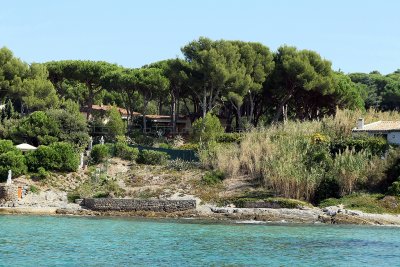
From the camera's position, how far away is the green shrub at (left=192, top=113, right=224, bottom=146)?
58.5 m

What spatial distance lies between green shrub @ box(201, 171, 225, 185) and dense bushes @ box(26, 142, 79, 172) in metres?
9.21

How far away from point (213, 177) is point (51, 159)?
36.8 ft

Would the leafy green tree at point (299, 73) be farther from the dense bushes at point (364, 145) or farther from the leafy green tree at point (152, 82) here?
the dense bushes at point (364, 145)

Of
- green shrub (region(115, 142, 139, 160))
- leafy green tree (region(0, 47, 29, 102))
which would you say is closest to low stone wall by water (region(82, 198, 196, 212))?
green shrub (region(115, 142, 139, 160))

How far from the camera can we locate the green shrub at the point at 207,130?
2303 inches

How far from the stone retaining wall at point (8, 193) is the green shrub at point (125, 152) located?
948 cm

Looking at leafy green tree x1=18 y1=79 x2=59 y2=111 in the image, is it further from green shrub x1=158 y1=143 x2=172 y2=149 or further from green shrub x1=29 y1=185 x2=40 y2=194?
green shrub x1=29 y1=185 x2=40 y2=194

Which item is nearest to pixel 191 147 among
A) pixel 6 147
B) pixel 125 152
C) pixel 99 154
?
pixel 125 152

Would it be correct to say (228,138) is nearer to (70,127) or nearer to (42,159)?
(70,127)

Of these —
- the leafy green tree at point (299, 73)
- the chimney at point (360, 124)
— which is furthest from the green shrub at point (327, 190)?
the leafy green tree at point (299, 73)

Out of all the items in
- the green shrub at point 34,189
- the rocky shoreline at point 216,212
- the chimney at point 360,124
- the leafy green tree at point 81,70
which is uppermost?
the leafy green tree at point 81,70

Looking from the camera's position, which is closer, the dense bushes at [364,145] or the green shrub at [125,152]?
the dense bushes at [364,145]

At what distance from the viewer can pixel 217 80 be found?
212 feet

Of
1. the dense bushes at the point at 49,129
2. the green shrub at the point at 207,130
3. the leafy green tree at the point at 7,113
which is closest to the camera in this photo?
the dense bushes at the point at 49,129
